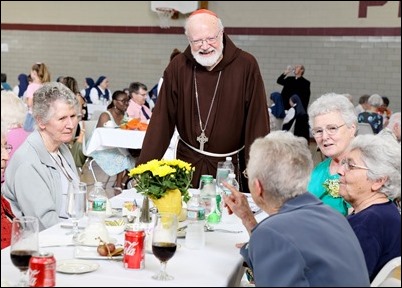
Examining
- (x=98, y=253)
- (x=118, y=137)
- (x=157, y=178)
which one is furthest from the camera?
(x=118, y=137)

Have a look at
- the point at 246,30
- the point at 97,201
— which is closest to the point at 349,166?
the point at 97,201

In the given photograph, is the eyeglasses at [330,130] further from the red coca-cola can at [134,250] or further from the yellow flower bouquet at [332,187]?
the red coca-cola can at [134,250]

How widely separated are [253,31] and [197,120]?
36.4 ft

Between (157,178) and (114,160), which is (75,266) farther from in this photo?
(114,160)

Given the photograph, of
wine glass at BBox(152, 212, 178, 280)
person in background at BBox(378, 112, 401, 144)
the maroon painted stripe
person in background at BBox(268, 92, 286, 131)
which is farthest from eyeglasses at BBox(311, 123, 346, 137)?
the maroon painted stripe

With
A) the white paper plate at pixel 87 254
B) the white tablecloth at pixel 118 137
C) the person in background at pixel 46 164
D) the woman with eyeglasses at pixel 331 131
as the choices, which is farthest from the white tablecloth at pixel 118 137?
the white paper plate at pixel 87 254

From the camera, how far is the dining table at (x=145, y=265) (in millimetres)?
2236

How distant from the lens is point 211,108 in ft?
15.8

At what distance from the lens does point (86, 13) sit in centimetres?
1703

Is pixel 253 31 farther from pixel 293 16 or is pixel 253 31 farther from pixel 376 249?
pixel 376 249

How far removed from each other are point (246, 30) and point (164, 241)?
45.1 ft

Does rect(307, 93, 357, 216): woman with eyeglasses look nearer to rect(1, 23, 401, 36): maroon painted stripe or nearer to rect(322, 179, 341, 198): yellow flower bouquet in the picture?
rect(322, 179, 341, 198): yellow flower bouquet

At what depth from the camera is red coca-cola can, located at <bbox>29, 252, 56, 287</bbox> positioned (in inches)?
82.0

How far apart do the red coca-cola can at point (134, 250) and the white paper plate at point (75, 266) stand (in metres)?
0.12
